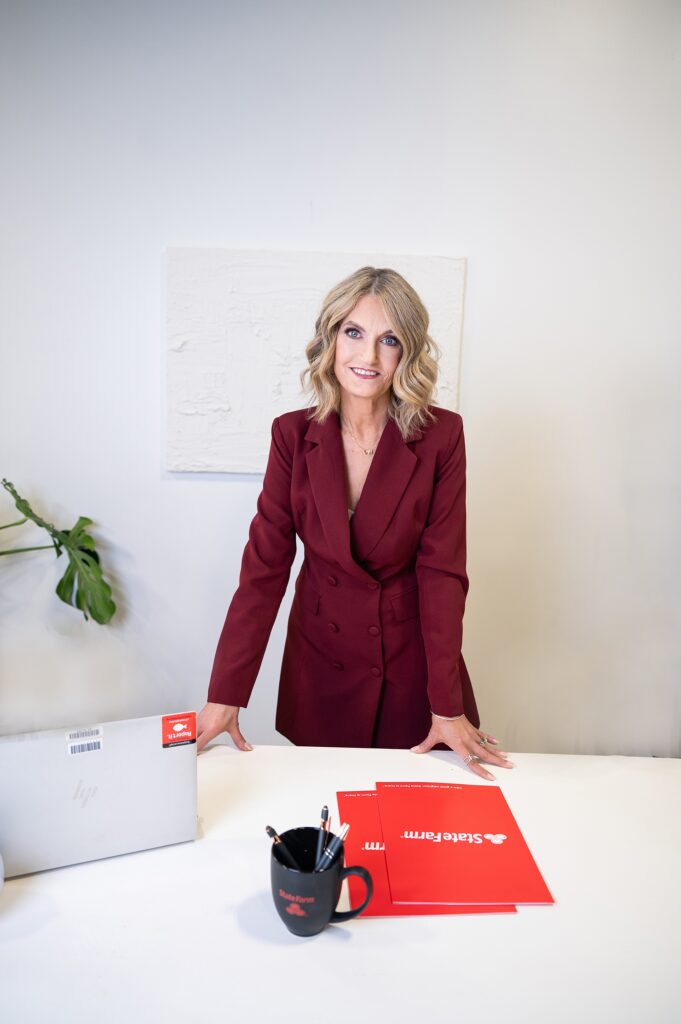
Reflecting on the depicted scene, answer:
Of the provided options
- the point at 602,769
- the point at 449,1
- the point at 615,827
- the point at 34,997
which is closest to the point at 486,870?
the point at 615,827

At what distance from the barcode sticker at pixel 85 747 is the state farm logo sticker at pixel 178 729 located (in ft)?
0.32

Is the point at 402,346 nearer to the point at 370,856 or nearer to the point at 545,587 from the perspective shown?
the point at 370,856

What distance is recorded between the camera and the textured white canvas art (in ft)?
8.41

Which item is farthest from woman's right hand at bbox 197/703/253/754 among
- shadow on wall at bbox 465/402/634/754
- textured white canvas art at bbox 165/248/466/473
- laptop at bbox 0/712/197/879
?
shadow on wall at bbox 465/402/634/754

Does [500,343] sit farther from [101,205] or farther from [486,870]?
[486,870]

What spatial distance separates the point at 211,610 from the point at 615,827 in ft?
6.16

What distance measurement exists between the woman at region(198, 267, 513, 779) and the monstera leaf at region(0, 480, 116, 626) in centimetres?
105

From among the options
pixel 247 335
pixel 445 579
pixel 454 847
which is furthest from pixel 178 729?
pixel 247 335

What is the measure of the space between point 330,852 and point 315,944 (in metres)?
0.11

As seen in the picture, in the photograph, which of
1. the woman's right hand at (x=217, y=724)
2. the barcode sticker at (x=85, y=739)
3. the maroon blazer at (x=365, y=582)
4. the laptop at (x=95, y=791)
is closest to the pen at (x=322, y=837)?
the laptop at (x=95, y=791)

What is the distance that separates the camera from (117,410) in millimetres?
2662

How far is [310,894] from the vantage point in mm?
917

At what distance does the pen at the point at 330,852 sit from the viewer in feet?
3.15

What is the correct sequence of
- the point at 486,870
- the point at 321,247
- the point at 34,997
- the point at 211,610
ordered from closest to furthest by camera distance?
the point at 34,997
the point at 486,870
the point at 321,247
the point at 211,610
